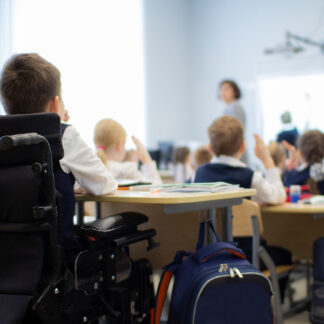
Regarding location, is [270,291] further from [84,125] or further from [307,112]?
[307,112]

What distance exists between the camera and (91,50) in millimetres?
5957

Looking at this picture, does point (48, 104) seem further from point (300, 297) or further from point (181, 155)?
point (181, 155)

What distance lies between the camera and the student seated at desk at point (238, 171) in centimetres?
257

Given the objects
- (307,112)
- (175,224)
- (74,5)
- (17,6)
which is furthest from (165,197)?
(307,112)

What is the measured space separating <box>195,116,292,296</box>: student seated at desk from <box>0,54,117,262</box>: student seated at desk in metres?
0.93

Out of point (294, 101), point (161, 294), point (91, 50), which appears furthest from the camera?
point (294, 101)

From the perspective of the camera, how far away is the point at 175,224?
2.52m

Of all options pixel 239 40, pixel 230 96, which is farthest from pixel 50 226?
pixel 239 40

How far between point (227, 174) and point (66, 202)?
107 centimetres

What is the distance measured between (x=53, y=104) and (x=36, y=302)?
2.30ft

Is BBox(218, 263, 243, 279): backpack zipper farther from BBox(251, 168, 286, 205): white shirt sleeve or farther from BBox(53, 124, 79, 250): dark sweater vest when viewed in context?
BBox(251, 168, 286, 205): white shirt sleeve

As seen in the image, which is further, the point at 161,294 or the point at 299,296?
the point at 299,296

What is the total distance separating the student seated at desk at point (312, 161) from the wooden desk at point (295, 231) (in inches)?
8.1

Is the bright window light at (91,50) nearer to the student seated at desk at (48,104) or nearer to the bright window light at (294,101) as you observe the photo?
the bright window light at (294,101)
